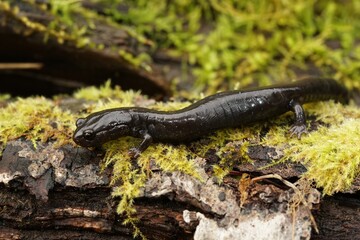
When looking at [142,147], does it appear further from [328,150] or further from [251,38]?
[251,38]

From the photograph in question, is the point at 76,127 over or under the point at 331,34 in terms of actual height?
under

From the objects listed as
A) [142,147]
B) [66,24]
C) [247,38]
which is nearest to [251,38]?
[247,38]

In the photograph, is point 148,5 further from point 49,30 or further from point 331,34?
point 331,34

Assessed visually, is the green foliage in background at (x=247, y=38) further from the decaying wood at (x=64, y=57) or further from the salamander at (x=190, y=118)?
the salamander at (x=190, y=118)

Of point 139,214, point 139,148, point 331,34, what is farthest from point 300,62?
point 139,214

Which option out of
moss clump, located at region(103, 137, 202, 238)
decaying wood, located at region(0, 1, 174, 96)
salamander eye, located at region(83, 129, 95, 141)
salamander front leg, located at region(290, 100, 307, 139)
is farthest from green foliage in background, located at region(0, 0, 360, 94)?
salamander eye, located at region(83, 129, 95, 141)

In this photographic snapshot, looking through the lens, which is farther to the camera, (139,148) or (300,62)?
(300,62)

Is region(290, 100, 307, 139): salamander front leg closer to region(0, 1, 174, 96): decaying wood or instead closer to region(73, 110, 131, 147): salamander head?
region(73, 110, 131, 147): salamander head
